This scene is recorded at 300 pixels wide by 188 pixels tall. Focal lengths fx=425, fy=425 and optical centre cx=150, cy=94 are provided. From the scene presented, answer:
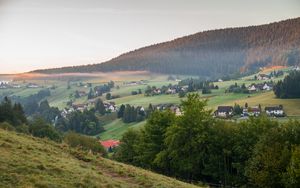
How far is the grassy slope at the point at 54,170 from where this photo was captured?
1870cm

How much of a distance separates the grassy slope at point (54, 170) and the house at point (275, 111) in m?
108

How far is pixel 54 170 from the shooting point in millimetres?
20781

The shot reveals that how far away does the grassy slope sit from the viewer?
18.7 meters

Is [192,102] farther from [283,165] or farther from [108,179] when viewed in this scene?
[108,179]

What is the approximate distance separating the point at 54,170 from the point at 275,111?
11871 cm

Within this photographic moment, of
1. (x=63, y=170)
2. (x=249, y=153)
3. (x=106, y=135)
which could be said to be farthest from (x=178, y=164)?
(x=106, y=135)

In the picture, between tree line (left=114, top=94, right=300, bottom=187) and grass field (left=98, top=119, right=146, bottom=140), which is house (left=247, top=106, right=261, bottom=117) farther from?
tree line (left=114, top=94, right=300, bottom=187)

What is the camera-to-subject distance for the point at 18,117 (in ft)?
275

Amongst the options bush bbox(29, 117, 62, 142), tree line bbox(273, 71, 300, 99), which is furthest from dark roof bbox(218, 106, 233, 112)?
bush bbox(29, 117, 62, 142)

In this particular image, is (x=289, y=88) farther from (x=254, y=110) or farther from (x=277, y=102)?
(x=254, y=110)

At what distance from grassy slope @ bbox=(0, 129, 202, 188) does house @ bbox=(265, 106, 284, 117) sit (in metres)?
108

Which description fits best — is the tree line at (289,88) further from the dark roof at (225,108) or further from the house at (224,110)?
the house at (224,110)

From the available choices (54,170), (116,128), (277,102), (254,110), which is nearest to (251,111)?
(254,110)

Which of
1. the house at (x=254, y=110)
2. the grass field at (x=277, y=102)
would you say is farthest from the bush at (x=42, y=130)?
the grass field at (x=277, y=102)
